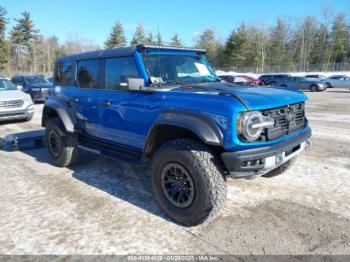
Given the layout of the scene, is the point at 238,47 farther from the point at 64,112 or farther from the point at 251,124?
the point at 251,124

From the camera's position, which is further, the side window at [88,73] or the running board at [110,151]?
the side window at [88,73]

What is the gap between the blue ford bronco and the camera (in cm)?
311

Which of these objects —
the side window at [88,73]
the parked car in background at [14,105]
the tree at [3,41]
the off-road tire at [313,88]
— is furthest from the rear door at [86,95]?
the tree at [3,41]

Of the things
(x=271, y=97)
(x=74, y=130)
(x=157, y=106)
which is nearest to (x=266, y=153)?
(x=271, y=97)

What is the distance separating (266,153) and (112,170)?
10.1 feet

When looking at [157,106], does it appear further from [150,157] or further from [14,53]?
[14,53]

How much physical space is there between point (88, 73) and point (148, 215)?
2.62 metres

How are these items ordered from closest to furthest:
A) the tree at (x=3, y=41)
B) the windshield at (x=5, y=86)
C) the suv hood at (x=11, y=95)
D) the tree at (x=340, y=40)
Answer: the suv hood at (x=11, y=95) < the windshield at (x=5, y=86) < the tree at (x=3, y=41) < the tree at (x=340, y=40)

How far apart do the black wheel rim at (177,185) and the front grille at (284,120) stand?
0.93m

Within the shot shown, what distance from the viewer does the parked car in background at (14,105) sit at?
32.0ft

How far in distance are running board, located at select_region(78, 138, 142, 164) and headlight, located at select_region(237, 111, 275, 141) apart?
1.62 metres

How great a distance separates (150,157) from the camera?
12.9ft

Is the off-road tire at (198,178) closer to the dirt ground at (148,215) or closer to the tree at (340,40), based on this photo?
the dirt ground at (148,215)

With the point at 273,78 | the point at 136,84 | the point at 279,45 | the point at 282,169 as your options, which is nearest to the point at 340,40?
the point at 279,45
